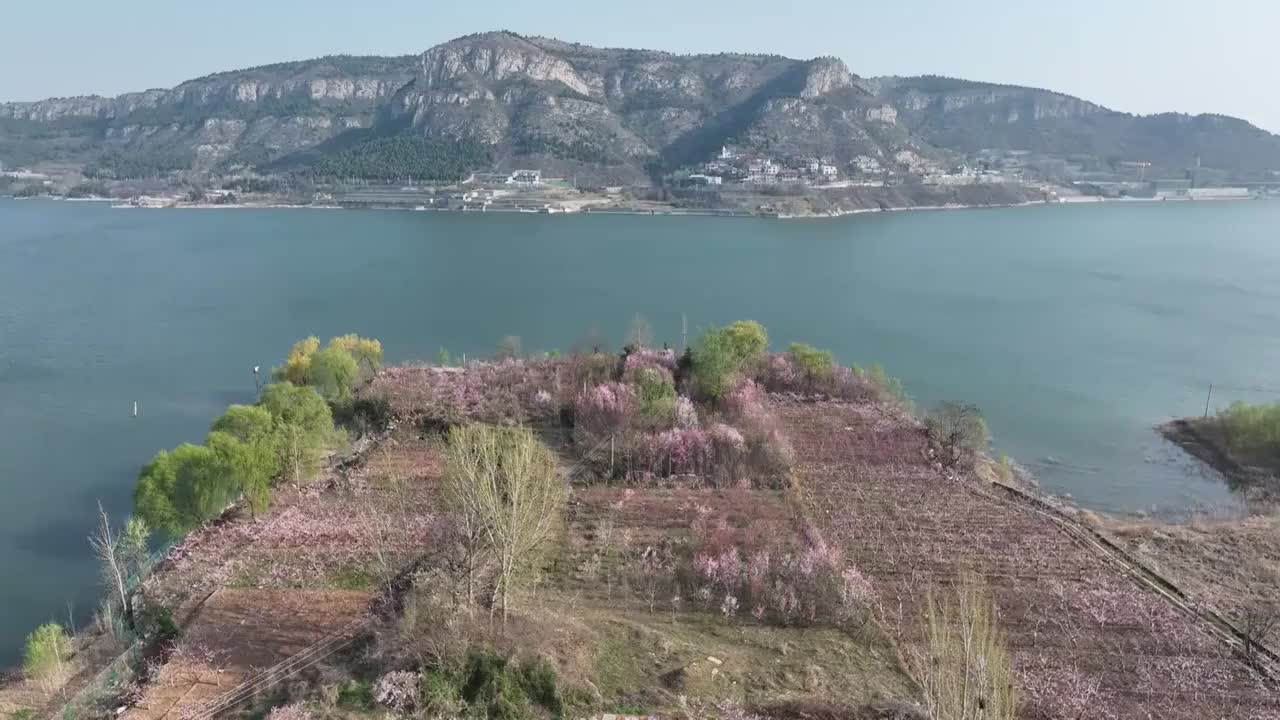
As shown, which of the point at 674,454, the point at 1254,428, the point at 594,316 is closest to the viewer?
the point at 674,454

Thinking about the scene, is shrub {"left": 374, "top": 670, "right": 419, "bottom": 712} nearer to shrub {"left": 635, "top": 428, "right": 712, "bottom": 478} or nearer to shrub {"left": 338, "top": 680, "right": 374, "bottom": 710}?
shrub {"left": 338, "top": 680, "right": 374, "bottom": 710}

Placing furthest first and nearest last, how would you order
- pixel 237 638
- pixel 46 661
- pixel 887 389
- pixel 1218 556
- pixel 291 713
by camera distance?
pixel 887 389 → pixel 1218 556 → pixel 46 661 → pixel 237 638 → pixel 291 713

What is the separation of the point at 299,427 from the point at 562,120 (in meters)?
113

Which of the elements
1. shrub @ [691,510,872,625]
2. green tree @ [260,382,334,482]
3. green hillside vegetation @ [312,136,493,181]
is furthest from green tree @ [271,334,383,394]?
green hillside vegetation @ [312,136,493,181]

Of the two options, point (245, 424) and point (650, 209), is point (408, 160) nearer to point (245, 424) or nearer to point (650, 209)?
point (650, 209)

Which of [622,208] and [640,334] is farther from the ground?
[622,208]

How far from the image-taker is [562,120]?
123188mm

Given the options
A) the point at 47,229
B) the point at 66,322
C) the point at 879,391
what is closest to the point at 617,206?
the point at 47,229

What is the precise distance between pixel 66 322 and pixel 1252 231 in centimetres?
9950

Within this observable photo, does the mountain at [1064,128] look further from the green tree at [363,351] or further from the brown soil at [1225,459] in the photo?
the green tree at [363,351]

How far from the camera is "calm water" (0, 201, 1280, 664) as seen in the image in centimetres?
2259

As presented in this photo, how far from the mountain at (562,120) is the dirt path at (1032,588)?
95517 mm

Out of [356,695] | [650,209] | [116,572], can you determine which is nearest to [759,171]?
[650,209]

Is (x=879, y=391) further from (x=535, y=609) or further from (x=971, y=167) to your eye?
(x=971, y=167)
